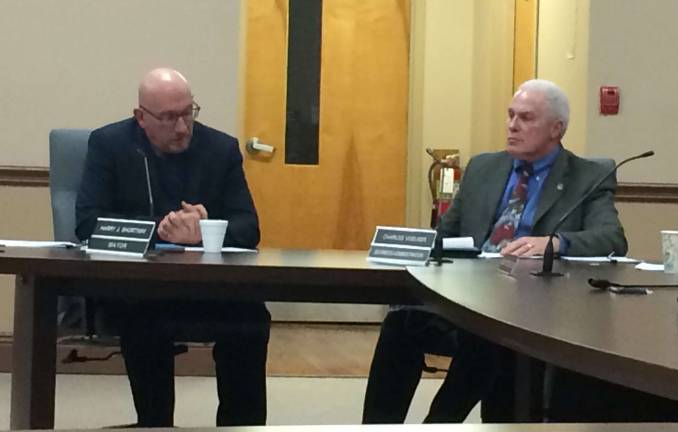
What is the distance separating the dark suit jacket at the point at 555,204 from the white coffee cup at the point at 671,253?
443 mm

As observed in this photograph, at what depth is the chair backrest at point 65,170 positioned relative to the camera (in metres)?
2.95

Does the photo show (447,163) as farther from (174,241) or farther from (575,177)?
(174,241)

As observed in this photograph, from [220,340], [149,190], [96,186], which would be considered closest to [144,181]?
[149,190]

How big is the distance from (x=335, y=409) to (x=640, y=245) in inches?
64.6

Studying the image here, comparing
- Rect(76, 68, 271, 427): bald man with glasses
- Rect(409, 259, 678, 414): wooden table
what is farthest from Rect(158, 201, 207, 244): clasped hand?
Rect(409, 259, 678, 414): wooden table

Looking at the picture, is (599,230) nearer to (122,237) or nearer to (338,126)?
(122,237)

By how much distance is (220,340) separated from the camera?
269cm

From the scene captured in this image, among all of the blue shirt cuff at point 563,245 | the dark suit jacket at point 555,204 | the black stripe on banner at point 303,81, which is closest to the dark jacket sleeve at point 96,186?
the dark suit jacket at point 555,204

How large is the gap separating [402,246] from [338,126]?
3.49 m

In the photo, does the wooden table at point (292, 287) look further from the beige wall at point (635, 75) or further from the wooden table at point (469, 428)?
the beige wall at point (635, 75)

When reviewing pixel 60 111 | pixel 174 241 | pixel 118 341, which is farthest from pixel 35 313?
pixel 60 111

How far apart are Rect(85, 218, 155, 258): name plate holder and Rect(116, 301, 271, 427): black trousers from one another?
35 centimetres

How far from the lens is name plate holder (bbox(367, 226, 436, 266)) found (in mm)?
2268

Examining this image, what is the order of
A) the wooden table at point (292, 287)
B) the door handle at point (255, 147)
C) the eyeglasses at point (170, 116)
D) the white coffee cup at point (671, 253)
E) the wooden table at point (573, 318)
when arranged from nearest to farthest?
1. the wooden table at point (573, 318)
2. the wooden table at point (292, 287)
3. the white coffee cup at point (671, 253)
4. the eyeglasses at point (170, 116)
5. the door handle at point (255, 147)
